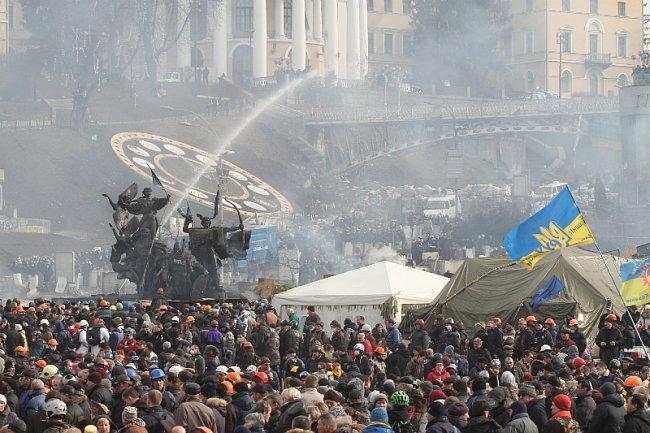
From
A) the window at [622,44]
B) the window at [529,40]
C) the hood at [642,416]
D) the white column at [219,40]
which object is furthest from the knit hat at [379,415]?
the window at [622,44]

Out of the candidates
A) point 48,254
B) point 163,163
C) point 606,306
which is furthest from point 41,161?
point 606,306

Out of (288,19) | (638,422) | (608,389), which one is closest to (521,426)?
(638,422)

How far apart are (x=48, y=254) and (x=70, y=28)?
36.0 m

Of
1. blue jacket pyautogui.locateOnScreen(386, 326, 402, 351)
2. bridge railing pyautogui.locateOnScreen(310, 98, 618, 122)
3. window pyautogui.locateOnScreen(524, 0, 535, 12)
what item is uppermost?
window pyautogui.locateOnScreen(524, 0, 535, 12)

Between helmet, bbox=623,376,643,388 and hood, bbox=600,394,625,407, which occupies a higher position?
helmet, bbox=623,376,643,388

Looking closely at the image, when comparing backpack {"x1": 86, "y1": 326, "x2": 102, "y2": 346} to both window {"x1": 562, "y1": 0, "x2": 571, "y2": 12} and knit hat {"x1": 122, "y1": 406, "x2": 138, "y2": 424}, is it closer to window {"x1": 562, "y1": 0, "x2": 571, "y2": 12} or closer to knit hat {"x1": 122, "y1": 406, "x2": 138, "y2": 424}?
knit hat {"x1": 122, "y1": 406, "x2": 138, "y2": 424}

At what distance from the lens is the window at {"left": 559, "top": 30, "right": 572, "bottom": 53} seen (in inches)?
6358

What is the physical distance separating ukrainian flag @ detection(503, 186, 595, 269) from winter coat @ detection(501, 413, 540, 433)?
9.37 m

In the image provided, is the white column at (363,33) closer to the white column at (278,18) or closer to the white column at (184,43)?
the white column at (278,18)

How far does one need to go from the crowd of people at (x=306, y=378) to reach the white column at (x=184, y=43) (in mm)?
102736

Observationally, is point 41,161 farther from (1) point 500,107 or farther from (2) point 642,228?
(1) point 500,107

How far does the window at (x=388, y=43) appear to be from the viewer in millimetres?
166212

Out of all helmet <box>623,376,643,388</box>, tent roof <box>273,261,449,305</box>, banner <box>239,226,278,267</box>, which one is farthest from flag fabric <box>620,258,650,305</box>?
banner <box>239,226,278,267</box>

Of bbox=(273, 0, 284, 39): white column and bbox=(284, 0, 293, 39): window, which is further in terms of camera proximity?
bbox=(284, 0, 293, 39): window
